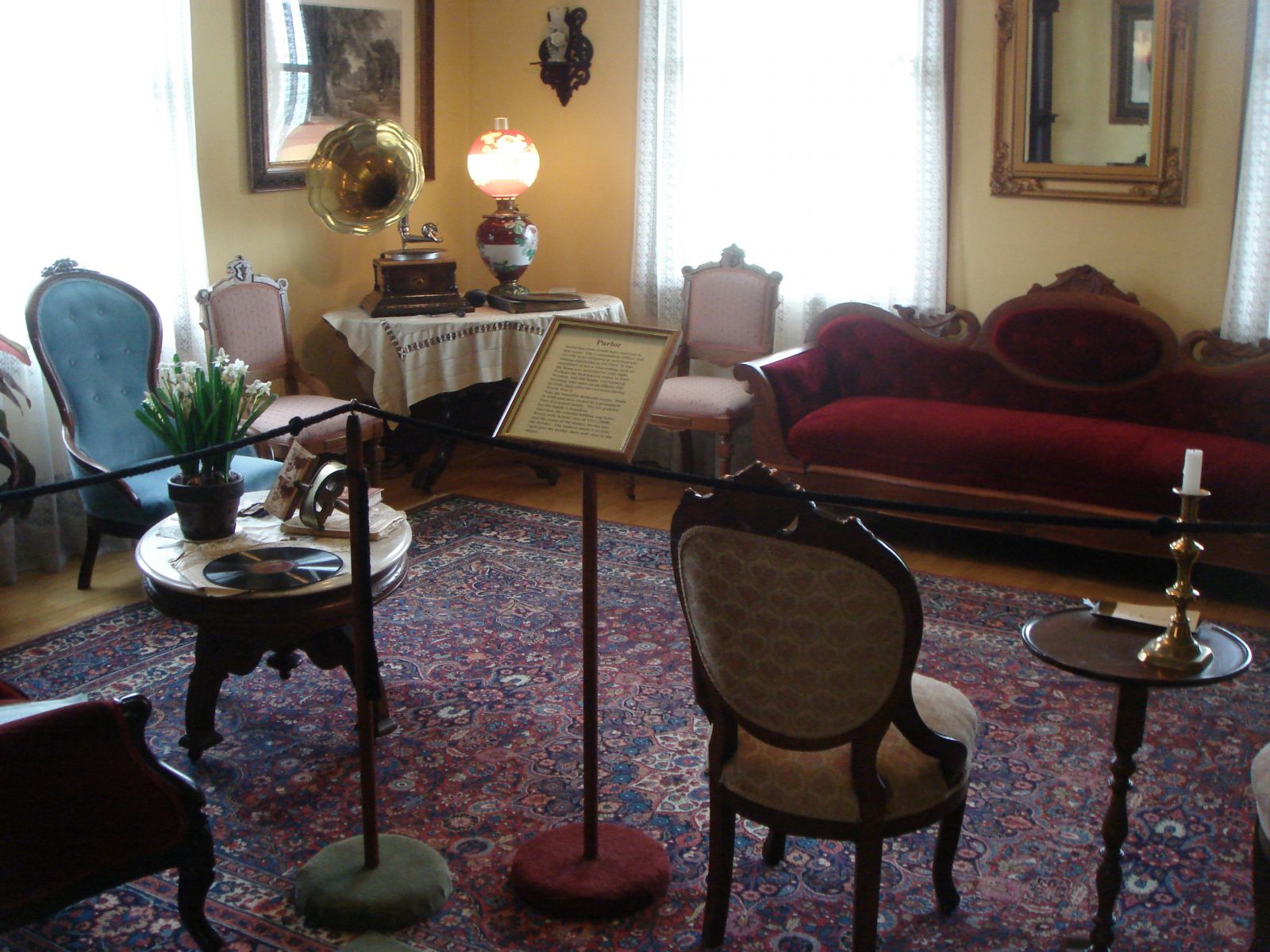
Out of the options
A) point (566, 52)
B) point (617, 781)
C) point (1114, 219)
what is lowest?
point (617, 781)

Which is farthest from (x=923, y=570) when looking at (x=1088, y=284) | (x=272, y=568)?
(x=272, y=568)

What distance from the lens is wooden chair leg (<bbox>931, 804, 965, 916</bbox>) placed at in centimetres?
253

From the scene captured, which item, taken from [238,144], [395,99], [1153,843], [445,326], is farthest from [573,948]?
[395,99]

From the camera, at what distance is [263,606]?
3.07 metres

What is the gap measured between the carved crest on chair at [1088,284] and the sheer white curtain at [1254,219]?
1.21 ft

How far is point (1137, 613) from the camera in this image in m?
2.52

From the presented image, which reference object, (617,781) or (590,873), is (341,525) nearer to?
(617,781)

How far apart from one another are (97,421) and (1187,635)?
370 cm

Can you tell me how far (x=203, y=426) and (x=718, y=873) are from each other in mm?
1969

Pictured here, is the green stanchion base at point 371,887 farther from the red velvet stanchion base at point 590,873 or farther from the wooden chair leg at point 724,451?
the wooden chair leg at point 724,451

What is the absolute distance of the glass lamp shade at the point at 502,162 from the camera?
19.6 feet

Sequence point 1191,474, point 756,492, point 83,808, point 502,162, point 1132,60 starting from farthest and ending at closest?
point 502,162, point 1132,60, point 1191,474, point 83,808, point 756,492

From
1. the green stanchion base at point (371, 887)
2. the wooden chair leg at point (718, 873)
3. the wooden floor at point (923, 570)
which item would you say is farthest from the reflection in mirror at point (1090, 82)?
the green stanchion base at point (371, 887)

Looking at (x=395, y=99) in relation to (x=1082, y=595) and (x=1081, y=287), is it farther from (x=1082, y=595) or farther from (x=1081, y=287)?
(x=1082, y=595)
